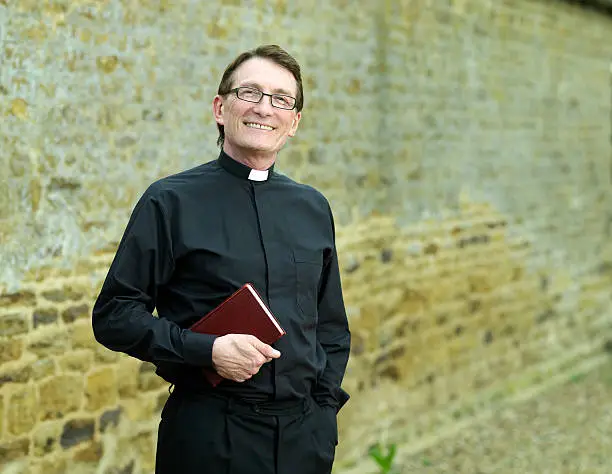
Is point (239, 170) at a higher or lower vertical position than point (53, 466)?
higher

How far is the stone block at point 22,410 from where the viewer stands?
4.28m

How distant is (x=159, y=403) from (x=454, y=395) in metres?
3.12

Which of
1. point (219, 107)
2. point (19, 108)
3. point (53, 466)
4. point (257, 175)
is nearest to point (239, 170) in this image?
point (257, 175)

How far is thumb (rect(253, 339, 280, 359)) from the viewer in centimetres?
245

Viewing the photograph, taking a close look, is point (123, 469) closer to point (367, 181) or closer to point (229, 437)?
point (229, 437)

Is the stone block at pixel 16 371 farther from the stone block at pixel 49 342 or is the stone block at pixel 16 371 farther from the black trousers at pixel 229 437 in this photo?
the black trousers at pixel 229 437

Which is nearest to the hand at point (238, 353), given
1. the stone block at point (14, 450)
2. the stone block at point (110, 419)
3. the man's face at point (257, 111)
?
the man's face at point (257, 111)

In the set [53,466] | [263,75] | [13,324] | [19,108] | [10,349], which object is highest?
[263,75]

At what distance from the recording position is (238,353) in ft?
8.01

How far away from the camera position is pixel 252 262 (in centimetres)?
257

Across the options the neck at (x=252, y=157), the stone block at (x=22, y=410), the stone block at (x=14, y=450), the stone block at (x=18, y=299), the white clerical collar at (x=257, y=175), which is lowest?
the stone block at (x=14, y=450)

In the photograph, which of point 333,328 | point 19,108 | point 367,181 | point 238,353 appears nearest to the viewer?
point 238,353

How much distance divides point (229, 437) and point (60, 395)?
219 centimetres

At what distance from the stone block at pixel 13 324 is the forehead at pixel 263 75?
6.94ft
